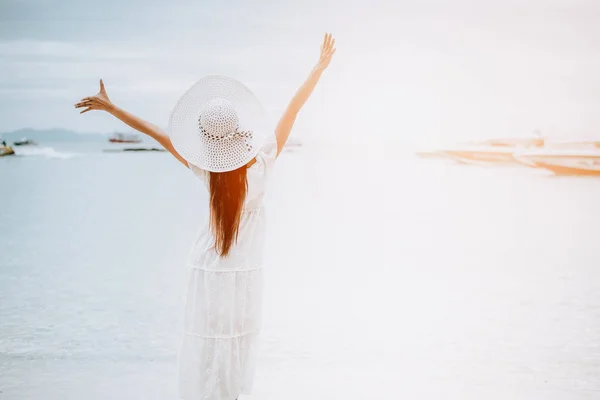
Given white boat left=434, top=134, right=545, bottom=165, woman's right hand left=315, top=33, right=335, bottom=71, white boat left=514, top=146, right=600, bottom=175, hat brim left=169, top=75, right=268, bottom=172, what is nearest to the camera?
hat brim left=169, top=75, right=268, bottom=172

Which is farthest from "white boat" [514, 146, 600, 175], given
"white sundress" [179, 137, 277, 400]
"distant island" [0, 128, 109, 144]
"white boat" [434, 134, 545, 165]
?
"white sundress" [179, 137, 277, 400]

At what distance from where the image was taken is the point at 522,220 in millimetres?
5426

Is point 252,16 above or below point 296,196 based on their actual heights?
above

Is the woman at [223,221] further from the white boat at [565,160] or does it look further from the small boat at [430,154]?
the small boat at [430,154]

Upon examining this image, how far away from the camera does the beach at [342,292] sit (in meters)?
2.51

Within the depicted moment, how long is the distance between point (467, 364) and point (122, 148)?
856 centimetres

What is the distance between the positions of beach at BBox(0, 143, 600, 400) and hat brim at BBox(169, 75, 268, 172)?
3.43 feet

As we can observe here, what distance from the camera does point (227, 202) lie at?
63.9 inches

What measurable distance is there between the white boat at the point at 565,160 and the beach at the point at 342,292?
0.14 m

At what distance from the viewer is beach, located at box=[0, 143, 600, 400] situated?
8.23ft

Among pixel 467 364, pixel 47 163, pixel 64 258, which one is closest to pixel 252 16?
pixel 64 258

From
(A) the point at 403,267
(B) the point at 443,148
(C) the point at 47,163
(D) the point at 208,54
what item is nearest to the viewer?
(A) the point at 403,267

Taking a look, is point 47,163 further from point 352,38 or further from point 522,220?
point 522,220

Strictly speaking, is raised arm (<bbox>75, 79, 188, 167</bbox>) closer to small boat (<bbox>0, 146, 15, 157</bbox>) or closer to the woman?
the woman
